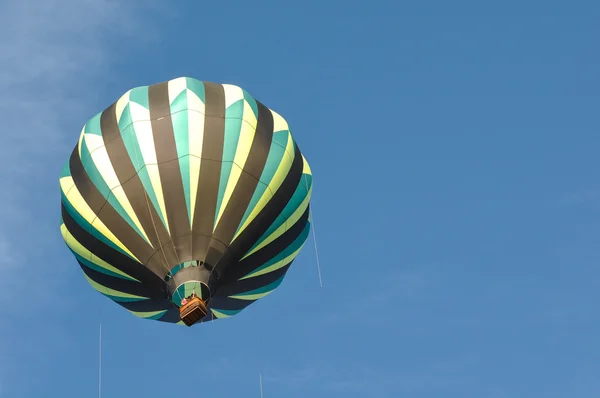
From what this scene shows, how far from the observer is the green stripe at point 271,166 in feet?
108

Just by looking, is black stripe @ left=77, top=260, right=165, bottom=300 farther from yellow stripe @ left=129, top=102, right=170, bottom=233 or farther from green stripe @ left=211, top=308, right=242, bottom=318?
green stripe @ left=211, top=308, right=242, bottom=318

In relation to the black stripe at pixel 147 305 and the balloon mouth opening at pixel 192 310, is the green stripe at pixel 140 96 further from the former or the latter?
the balloon mouth opening at pixel 192 310

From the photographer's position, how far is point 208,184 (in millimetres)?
32312

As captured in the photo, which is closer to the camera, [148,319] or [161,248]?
[161,248]

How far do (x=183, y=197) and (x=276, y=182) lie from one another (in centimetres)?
268

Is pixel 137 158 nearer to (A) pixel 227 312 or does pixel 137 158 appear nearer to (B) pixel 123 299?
(B) pixel 123 299

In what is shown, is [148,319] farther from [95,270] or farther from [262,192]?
[262,192]

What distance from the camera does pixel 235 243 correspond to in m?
32.6

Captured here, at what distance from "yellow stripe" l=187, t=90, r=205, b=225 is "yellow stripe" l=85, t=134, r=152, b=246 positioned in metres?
1.55

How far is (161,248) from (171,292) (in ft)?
3.75

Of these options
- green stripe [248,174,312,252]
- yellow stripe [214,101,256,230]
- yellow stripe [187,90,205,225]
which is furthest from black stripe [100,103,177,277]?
green stripe [248,174,312,252]

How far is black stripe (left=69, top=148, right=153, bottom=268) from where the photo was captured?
1275 inches

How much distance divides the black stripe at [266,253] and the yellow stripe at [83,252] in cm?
258

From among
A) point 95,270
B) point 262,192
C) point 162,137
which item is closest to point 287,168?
point 262,192
